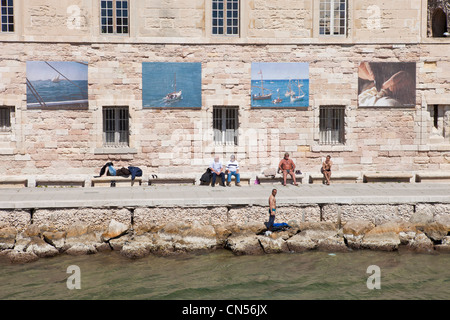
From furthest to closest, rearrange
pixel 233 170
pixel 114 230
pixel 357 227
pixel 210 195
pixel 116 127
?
pixel 116 127
pixel 233 170
pixel 210 195
pixel 357 227
pixel 114 230

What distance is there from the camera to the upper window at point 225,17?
2028cm

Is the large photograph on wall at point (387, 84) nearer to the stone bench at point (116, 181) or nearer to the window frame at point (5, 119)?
the stone bench at point (116, 181)

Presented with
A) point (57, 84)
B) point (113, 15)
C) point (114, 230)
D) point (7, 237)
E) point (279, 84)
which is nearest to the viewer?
point (7, 237)

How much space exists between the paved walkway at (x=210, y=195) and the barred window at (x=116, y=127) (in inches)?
107

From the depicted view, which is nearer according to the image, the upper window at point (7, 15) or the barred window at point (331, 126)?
the upper window at point (7, 15)

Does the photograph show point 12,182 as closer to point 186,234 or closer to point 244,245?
point 186,234

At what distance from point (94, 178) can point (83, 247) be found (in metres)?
4.92

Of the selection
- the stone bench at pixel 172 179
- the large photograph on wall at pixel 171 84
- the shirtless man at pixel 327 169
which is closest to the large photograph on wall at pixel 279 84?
the large photograph on wall at pixel 171 84

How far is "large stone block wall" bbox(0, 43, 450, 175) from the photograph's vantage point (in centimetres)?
1970

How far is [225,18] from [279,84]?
3108 mm

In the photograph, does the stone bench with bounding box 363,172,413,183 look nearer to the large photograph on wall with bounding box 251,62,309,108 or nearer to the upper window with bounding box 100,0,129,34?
the large photograph on wall with bounding box 251,62,309,108

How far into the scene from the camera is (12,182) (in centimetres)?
1866

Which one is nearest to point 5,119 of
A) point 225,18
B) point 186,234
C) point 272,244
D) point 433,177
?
point 225,18

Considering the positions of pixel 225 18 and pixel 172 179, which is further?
pixel 225 18
